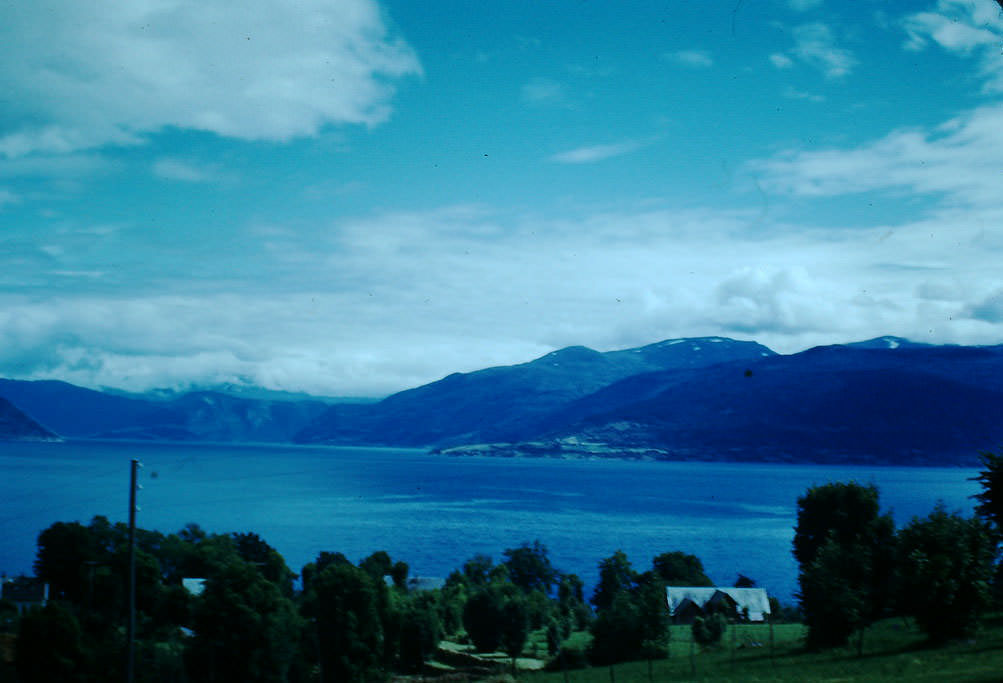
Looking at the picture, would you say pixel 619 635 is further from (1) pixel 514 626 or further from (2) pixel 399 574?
(2) pixel 399 574

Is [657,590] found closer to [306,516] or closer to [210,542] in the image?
[210,542]

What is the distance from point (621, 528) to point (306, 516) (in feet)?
189

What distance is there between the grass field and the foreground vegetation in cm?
15

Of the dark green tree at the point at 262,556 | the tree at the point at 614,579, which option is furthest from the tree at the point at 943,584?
the dark green tree at the point at 262,556

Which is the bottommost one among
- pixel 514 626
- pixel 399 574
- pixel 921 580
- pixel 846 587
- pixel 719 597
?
pixel 719 597

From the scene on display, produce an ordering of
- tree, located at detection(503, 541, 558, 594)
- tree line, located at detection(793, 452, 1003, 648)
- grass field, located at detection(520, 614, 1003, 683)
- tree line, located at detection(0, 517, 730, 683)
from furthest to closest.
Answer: tree, located at detection(503, 541, 558, 594) < tree line, located at detection(0, 517, 730, 683) < tree line, located at detection(793, 452, 1003, 648) < grass field, located at detection(520, 614, 1003, 683)

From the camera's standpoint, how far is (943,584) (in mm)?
30203

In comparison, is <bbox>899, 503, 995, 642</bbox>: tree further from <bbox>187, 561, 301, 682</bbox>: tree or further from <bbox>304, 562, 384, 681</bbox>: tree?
<bbox>187, 561, 301, 682</bbox>: tree

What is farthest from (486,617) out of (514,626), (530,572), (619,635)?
(530,572)

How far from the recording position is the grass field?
2377 centimetres

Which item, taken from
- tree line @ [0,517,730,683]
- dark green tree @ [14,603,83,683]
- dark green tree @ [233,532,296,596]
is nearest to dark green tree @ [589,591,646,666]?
tree line @ [0,517,730,683]

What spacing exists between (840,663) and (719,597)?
3407 cm

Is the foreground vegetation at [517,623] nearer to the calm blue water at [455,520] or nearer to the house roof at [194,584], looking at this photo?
the house roof at [194,584]

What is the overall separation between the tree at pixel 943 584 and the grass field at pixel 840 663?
78 centimetres
